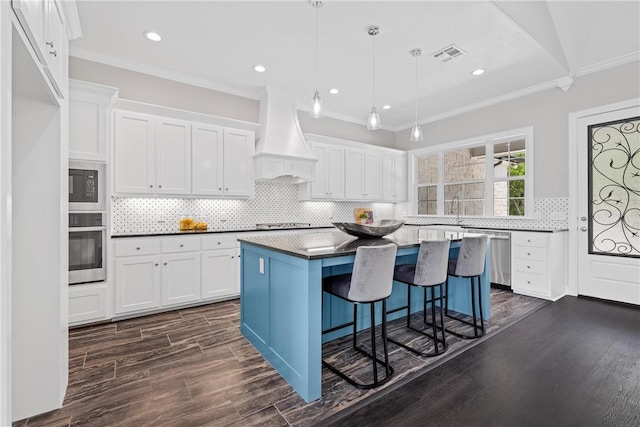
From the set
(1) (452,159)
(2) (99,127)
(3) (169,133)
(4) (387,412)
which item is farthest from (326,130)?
(4) (387,412)

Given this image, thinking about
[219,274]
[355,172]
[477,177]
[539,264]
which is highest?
[355,172]

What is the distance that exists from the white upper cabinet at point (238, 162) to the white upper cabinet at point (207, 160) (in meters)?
0.08

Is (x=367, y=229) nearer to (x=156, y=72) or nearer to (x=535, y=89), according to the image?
(x=156, y=72)

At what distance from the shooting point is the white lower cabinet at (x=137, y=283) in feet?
11.1

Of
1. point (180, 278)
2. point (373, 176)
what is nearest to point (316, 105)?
point (180, 278)

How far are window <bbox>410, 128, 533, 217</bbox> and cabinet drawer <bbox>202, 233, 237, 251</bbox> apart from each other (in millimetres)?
4159

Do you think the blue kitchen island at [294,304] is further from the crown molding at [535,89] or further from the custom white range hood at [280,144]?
the crown molding at [535,89]

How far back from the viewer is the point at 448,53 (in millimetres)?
3650

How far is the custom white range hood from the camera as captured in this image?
453 cm

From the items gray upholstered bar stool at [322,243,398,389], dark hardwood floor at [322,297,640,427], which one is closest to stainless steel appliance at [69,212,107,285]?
gray upholstered bar stool at [322,243,398,389]

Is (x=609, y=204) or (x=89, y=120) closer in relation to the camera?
(x=89, y=120)

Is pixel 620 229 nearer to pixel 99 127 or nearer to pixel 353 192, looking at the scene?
pixel 353 192

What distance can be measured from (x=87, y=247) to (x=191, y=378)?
1.91 metres

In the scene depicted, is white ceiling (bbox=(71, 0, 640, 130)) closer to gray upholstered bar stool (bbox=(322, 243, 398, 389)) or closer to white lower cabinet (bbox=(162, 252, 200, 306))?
gray upholstered bar stool (bbox=(322, 243, 398, 389))
